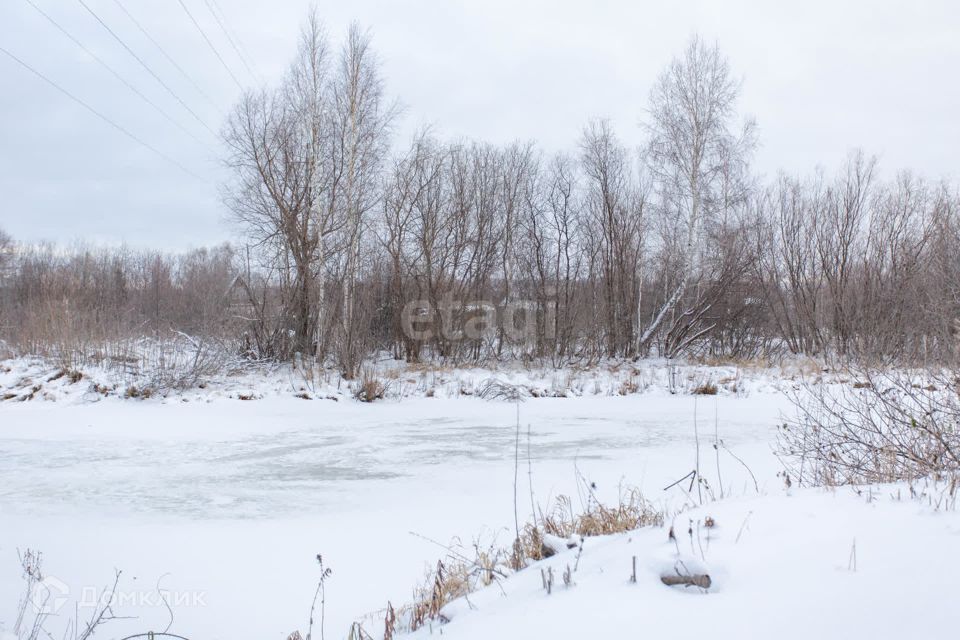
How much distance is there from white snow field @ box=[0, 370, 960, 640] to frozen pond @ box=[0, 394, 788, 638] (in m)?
0.03

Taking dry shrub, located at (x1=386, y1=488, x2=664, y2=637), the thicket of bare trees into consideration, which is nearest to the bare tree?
the thicket of bare trees

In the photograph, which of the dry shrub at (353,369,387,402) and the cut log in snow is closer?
the cut log in snow

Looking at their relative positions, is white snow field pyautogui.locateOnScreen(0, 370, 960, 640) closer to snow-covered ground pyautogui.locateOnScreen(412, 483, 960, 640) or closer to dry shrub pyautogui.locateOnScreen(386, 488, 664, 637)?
snow-covered ground pyautogui.locateOnScreen(412, 483, 960, 640)

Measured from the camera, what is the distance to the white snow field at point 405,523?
7.23 feet

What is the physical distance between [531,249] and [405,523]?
52.9 feet

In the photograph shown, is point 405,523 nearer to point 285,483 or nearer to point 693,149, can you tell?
point 285,483

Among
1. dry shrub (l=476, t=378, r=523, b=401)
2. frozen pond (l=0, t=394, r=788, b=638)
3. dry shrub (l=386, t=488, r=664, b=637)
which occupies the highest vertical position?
dry shrub (l=476, t=378, r=523, b=401)

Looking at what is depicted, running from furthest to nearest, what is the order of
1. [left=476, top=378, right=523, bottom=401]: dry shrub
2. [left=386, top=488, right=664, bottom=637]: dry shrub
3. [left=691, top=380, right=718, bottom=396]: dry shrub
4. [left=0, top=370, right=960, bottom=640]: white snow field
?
[left=691, top=380, right=718, bottom=396]: dry shrub
[left=476, top=378, right=523, bottom=401]: dry shrub
[left=386, top=488, right=664, bottom=637]: dry shrub
[left=0, top=370, right=960, bottom=640]: white snow field

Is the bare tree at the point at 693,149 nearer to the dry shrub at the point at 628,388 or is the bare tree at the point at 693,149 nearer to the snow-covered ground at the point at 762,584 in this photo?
the dry shrub at the point at 628,388

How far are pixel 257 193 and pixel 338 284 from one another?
12.3 feet

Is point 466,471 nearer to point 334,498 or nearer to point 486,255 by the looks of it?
point 334,498

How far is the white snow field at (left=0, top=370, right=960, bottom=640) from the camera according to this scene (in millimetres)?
2203

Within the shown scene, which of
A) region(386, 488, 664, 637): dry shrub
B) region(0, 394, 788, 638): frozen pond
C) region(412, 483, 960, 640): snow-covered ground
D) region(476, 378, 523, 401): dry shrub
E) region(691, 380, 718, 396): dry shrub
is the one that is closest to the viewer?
region(412, 483, 960, 640): snow-covered ground

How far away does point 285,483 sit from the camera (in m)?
6.75
